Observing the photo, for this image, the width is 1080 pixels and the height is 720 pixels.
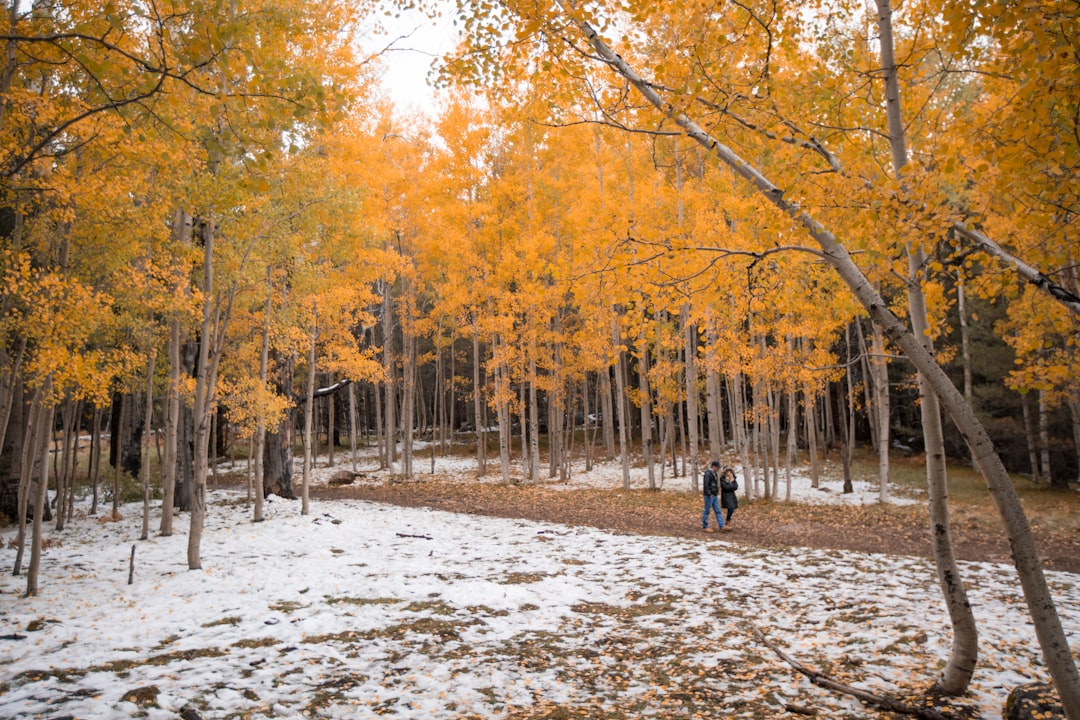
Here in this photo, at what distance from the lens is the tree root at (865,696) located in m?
3.84

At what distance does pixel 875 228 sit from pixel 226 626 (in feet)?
21.9

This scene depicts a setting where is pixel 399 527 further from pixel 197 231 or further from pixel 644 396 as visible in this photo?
pixel 644 396

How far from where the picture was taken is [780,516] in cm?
1252

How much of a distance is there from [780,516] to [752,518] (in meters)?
0.67

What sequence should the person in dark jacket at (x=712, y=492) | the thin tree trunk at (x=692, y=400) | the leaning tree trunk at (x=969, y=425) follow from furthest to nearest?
1. the thin tree trunk at (x=692, y=400)
2. the person in dark jacket at (x=712, y=492)
3. the leaning tree trunk at (x=969, y=425)

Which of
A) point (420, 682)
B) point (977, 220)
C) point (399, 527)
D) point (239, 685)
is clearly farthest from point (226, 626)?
point (977, 220)

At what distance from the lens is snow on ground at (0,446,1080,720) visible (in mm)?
4332

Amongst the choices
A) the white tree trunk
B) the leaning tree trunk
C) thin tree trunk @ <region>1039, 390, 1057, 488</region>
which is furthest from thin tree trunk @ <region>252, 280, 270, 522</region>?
thin tree trunk @ <region>1039, 390, 1057, 488</region>

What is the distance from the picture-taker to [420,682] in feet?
15.3

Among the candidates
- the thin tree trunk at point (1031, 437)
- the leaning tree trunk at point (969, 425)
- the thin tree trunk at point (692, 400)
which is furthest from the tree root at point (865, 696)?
the thin tree trunk at point (1031, 437)

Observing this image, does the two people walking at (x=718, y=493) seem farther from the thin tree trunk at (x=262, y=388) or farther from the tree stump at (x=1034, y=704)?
the thin tree trunk at (x=262, y=388)

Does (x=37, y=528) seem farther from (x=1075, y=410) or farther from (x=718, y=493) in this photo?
(x=1075, y=410)

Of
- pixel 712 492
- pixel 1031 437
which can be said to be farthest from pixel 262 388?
pixel 1031 437

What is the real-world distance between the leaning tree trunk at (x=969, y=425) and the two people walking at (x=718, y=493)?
23.5ft
